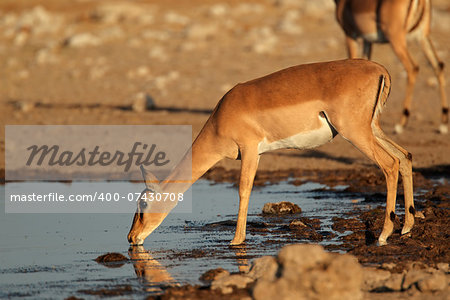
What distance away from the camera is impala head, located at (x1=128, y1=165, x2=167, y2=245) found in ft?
28.7

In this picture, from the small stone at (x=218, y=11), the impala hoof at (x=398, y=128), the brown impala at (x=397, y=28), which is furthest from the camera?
the small stone at (x=218, y=11)

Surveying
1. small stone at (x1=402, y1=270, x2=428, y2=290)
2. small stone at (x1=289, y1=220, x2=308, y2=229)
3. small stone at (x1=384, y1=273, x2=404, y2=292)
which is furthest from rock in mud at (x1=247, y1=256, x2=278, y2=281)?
small stone at (x1=289, y1=220, x2=308, y2=229)

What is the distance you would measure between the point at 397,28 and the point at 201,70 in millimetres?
9013

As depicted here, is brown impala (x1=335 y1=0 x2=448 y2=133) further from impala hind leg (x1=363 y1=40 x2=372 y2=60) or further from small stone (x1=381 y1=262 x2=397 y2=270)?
small stone (x1=381 y1=262 x2=397 y2=270)

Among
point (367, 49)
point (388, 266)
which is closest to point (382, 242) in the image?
point (388, 266)

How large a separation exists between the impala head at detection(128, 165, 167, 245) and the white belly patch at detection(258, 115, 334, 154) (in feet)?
4.09

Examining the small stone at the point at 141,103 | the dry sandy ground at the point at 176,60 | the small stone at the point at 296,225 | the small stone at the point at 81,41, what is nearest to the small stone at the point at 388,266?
the small stone at the point at 296,225

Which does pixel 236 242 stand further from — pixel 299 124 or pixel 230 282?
pixel 230 282

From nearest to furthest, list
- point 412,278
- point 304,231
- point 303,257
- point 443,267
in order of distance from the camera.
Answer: point 303,257, point 412,278, point 443,267, point 304,231

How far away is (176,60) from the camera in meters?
25.2

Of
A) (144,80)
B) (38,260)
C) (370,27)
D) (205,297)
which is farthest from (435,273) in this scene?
(144,80)

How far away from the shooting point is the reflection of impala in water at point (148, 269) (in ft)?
22.8

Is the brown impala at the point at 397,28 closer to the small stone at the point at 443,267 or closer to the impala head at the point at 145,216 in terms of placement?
the impala head at the point at 145,216

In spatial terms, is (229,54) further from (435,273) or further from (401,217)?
(435,273)
